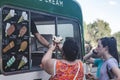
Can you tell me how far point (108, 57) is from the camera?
496 centimetres

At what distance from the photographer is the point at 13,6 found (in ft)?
15.8

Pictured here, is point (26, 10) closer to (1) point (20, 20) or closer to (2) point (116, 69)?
(1) point (20, 20)

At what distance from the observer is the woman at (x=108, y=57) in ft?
15.8

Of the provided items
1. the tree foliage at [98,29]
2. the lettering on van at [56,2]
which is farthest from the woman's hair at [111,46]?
the tree foliage at [98,29]

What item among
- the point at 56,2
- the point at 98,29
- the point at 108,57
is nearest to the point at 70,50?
the point at 108,57

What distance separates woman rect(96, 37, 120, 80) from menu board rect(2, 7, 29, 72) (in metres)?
0.98

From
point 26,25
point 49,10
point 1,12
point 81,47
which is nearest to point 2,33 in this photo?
point 1,12

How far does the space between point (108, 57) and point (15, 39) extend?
47.6 inches

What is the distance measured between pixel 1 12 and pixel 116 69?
154cm

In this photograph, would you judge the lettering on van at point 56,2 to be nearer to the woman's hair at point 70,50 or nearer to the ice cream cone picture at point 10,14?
the ice cream cone picture at point 10,14

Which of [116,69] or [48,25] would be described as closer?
[116,69]

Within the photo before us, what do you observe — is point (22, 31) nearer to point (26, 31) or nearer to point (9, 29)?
point (26, 31)

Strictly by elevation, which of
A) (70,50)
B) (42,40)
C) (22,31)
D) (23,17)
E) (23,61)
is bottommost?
(23,61)

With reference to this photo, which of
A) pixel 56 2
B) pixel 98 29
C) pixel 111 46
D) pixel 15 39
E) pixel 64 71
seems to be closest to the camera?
pixel 64 71
